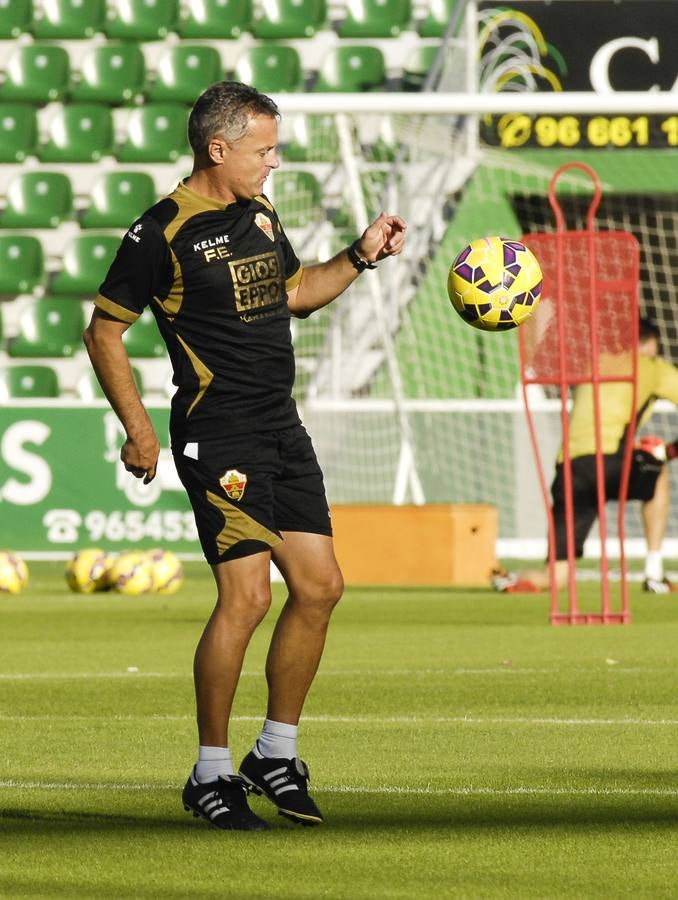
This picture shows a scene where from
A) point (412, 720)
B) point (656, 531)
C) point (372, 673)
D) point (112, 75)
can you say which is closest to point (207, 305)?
point (412, 720)

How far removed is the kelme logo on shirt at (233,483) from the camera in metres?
5.11

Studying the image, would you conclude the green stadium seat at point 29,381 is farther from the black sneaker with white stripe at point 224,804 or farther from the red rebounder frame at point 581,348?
the black sneaker with white stripe at point 224,804

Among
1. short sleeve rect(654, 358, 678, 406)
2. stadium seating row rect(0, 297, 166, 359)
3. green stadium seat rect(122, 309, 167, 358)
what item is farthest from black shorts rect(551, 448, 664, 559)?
stadium seating row rect(0, 297, 166, 359)

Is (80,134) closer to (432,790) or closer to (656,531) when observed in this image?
(656,531)

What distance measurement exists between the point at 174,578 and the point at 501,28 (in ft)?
27.7

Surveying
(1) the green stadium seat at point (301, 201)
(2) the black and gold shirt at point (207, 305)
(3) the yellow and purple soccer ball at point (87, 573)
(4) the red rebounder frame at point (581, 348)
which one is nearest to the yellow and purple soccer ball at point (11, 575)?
(3) the yellow and purple soccer ball at point (87, 573)

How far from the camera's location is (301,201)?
21.1m

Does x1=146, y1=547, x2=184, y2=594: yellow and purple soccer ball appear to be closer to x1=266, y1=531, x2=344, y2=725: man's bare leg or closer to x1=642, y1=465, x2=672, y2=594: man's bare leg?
x1=642, y1=465, x2=672, y2=594: man's bare leg

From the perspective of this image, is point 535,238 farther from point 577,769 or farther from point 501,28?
point 501,28

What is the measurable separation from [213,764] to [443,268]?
15853mm

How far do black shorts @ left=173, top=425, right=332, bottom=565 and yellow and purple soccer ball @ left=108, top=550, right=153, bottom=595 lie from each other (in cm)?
980

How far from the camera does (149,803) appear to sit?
5336 mm

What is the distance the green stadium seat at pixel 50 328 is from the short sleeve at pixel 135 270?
54.3 ft

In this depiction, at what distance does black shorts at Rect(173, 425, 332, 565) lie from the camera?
510 cm
